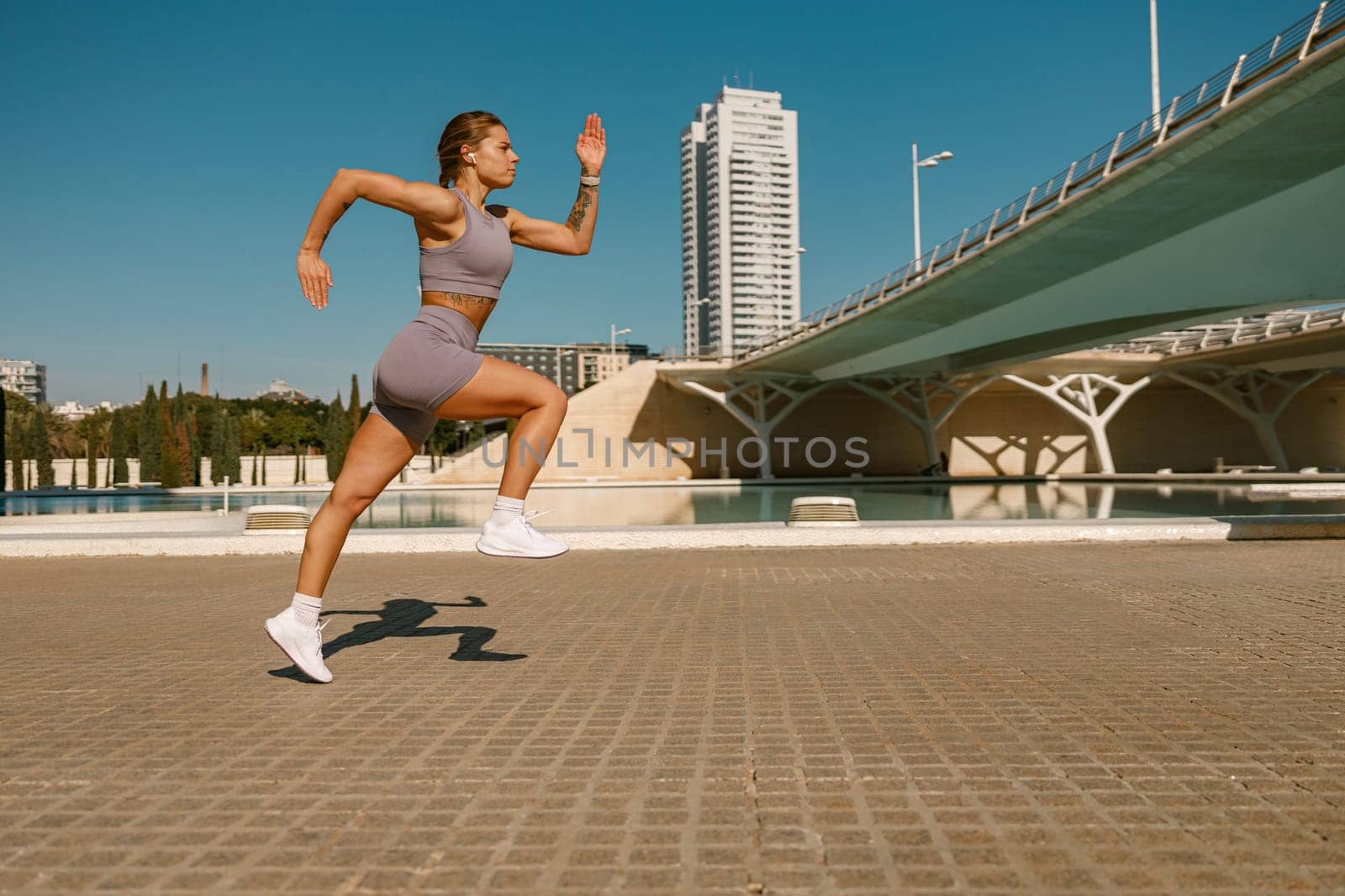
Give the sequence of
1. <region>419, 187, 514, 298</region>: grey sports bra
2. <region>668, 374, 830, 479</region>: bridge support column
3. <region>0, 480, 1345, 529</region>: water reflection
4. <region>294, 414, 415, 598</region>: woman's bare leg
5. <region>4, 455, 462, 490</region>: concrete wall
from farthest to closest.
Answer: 1. <region>4, 455, 462, 490</region>: concrete wall
2. <region>668, 374, 830, 479</region>: bridge support column
3. <region>0, 480, 1345, 529</region>: water reflection
4. <region>294, 414, 415, 598</region>: woman's bare leg
5. <region>419, 187, 514, 298</region>: grey sports bra

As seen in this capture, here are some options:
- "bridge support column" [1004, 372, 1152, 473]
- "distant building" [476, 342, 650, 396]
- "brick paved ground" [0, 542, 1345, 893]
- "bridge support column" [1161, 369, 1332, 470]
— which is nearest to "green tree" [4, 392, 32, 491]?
"brick paved ground" [0, 542, 1345, 893]

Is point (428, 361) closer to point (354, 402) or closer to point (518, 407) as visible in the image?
point (518, 407)

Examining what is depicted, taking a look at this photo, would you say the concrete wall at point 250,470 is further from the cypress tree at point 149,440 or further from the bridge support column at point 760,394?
the bridge support column at point 760,394

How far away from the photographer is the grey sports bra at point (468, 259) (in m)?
3.78

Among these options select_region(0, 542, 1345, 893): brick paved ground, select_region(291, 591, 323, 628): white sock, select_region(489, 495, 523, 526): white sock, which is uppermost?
select_region(489, 495, 523, 526): white sock

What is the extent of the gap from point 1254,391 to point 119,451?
6062cm

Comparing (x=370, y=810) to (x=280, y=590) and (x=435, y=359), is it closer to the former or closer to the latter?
(x=435, y=359)

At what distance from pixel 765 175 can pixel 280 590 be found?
154 meters

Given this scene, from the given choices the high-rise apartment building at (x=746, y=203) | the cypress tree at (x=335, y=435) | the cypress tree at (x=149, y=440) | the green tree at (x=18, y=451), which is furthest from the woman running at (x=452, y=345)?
the high-rise apartment building at (x=746, y=203)

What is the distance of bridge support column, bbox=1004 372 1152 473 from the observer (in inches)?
1972

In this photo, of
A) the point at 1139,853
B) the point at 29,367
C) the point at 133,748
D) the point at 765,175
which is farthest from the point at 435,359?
the point at 29,367

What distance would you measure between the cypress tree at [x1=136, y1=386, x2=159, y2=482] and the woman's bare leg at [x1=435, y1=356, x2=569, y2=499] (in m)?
55.2

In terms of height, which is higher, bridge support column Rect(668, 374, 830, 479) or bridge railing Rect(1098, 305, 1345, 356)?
bridge railing Rect(1098, 305, 1345, 356)

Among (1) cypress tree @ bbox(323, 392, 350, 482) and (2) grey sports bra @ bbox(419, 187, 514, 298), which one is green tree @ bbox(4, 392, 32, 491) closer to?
(1) cypress tree @ bbox(323, 392, 350, 482)
